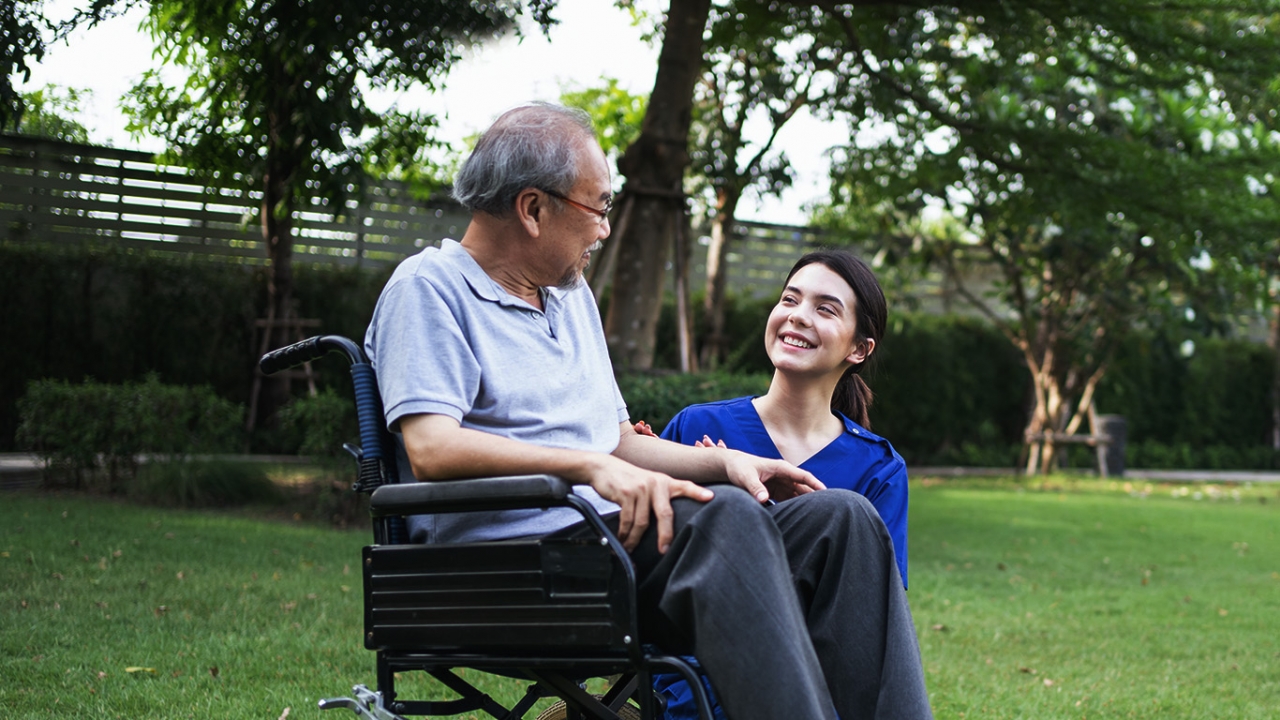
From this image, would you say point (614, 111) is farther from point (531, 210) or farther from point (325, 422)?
point (531, 210)

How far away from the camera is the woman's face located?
2631 mm

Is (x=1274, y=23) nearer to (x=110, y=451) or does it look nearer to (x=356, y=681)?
(x=356, y=681)

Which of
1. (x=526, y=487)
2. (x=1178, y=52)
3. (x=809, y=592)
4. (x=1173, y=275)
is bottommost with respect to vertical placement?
(x=809, y=592)

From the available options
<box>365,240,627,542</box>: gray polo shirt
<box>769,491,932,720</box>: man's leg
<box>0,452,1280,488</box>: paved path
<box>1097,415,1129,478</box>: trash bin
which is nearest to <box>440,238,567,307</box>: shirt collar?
<box>365,240,627,542</box>: gray polo shirt

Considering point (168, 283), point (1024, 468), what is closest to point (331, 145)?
point (168, 283)

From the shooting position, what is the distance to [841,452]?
2.64m

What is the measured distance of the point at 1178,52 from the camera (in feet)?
25.3

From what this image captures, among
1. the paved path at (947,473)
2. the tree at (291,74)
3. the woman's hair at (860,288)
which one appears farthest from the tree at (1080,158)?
the woman's hair at (860,288)

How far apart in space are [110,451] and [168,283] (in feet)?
9.79

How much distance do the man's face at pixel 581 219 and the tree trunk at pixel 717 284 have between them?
9.93 m

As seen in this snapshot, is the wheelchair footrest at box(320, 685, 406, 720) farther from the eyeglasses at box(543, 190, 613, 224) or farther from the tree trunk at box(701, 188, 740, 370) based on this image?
the tree trunk at box(701, 188, 740, 370)

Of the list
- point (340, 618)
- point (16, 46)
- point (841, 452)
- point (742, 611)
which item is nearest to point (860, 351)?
point (841, 452)

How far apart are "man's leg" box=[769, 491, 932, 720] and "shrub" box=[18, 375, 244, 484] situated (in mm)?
6934

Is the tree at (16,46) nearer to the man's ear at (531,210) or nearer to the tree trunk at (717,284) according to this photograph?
the man's ear at (531,210)
